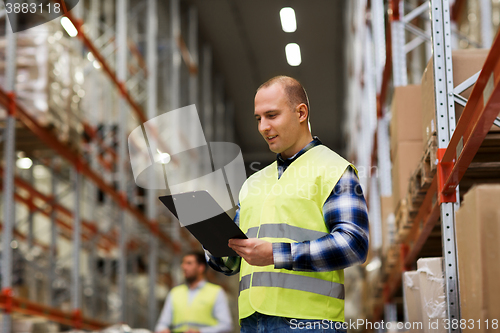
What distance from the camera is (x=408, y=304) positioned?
3799mm

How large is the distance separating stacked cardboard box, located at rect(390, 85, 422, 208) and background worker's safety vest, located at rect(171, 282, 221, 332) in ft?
8.75

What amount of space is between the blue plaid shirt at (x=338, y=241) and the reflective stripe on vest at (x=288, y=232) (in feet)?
0.24

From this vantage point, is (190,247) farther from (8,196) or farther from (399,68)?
(399,68)

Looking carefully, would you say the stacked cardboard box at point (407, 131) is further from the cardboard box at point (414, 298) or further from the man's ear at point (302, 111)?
the man's ear at point (302, 111)

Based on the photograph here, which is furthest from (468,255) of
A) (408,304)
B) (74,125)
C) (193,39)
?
(193,39)

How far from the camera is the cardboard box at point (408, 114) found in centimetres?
526

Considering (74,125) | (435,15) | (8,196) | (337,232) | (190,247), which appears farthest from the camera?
(190,247)

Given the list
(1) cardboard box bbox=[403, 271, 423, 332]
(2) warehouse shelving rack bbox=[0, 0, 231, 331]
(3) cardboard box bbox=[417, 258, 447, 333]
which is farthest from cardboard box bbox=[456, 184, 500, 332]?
(2) warehouse shelving rack bbox=[0, 0, 231, 331]

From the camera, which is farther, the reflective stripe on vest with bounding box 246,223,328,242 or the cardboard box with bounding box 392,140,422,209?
the cardboard box with bounding box 392,140,422,209

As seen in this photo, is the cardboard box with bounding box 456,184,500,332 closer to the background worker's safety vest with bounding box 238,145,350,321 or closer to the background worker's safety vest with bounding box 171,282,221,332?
the background worker's safety vest with bounding box 238,145,350,321

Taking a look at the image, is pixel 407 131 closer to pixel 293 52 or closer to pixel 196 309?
pixel 196 309

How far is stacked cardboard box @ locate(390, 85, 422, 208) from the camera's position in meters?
5.26

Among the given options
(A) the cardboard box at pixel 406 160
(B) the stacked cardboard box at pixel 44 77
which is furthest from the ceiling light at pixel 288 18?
(A) the cardboard box at pixel 406 160

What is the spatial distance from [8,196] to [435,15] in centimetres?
532
